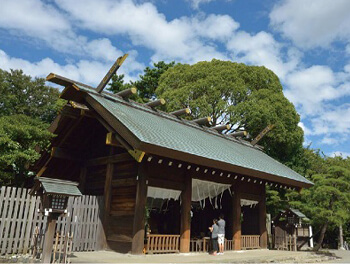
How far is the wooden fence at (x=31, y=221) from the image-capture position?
8508mm

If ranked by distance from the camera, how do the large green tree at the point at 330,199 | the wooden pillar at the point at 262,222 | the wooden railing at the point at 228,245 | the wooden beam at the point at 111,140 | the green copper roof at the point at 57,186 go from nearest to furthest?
1. the green copper roof at the point at 57,186
2. the wooden beam at the point at 111,140
3. the wooden railing at the point at 228,245
4. the wooden pillar at the point at 262,222
5. the large green tree at the point at 330,199

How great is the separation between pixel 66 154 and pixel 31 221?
3836 mm

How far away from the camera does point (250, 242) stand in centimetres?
1353

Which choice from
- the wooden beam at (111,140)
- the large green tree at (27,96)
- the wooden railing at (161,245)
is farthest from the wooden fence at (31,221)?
the large green tree at (27,96)

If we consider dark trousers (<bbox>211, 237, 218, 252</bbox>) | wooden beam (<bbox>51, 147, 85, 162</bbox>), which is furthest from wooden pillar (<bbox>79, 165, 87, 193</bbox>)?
dark trousers (<bbox>211, 237, 218, 252</bbox>)

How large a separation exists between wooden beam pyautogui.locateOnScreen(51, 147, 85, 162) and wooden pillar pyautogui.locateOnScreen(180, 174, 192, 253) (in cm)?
458

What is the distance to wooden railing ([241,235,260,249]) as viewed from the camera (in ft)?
43.4

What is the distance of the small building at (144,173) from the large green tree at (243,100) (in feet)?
28.2

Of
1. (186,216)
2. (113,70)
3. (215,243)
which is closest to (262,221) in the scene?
(215,243)

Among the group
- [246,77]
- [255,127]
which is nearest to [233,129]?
[255,127]

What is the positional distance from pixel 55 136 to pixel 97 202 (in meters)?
3.03

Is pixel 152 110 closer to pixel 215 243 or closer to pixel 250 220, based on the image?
pixel 215 243

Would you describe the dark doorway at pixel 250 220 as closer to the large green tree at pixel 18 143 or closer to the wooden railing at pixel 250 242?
the wooden railing at pixel 250 242

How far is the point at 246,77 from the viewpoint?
80.2ft
